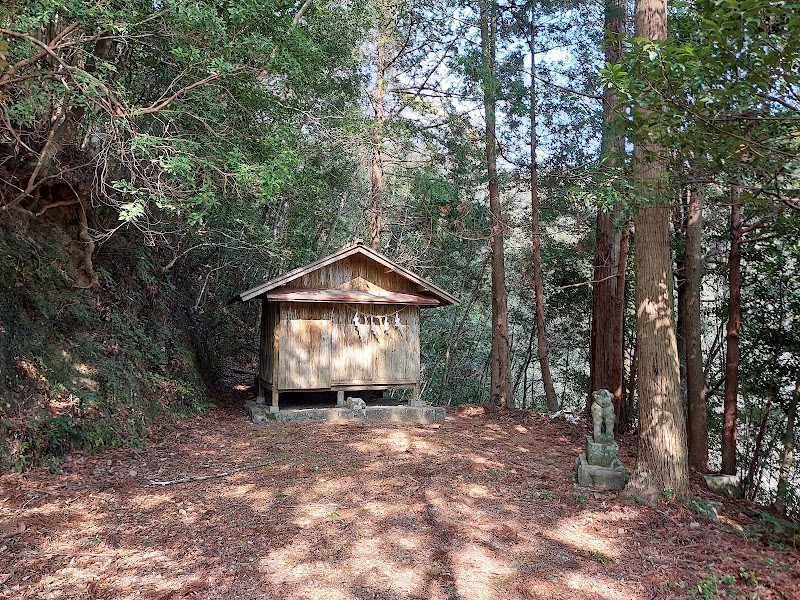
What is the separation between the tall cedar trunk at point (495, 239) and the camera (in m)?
13.1

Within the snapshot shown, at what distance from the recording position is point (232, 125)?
31.2ft

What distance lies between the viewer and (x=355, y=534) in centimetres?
508

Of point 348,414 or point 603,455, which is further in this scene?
point 348,414

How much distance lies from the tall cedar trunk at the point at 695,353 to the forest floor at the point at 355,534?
7.97 feet

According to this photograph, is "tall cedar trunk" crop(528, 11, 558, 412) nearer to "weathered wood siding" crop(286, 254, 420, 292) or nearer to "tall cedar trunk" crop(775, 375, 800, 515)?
"weathered wood siding" crop(286, 254, 420, 292)

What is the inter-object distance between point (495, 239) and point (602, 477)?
7.79 m

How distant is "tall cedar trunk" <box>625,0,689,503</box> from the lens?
6.09 m

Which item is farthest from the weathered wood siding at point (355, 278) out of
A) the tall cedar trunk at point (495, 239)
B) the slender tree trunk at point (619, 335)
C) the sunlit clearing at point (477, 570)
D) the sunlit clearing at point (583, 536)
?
the sunlit clearing at point (477, 570)

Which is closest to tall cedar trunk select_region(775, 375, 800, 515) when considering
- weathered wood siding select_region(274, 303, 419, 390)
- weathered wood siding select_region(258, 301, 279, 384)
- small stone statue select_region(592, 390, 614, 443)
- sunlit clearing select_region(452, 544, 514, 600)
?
small stone statue select_region(592, 390, 614, 443)

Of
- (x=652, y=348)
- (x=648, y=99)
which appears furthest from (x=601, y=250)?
(x=648, y=99)

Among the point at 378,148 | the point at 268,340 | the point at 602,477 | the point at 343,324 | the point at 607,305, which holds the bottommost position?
the point at 602,477

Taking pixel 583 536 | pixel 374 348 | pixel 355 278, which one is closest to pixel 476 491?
pixel 583 536

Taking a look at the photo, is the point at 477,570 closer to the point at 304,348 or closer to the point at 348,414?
the point at 348,414

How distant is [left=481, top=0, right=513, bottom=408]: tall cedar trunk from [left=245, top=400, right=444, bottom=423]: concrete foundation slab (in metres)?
3.04
